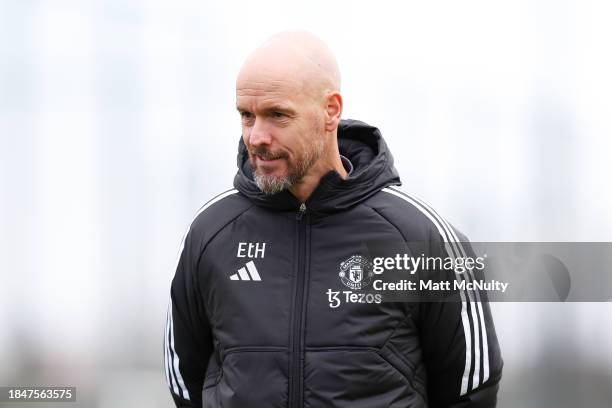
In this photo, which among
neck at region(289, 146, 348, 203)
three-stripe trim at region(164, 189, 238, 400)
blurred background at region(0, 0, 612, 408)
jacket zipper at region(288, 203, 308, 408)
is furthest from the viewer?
blurred background at region(0, 0, 612, 408)

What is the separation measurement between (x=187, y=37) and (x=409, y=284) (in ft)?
3.29

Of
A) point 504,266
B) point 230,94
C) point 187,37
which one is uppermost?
point 187,37

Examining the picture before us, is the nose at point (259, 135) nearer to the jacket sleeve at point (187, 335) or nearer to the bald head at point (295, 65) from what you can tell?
the bald head at point (295, 65)

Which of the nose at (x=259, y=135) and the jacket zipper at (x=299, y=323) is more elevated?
the nose at (x=259, y=135)

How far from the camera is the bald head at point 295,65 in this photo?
A: 1.69 m

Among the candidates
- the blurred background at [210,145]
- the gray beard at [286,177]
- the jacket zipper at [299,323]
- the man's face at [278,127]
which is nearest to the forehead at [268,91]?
the man's face at [278,127]

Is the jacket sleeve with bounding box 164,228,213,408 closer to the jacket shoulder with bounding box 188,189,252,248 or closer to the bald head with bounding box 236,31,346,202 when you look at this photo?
the jacket shoulder with bounding box 188,189,252,248

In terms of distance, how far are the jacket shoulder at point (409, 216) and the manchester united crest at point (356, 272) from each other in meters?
0.09

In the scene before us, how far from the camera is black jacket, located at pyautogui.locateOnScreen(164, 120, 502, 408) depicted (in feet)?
5.45

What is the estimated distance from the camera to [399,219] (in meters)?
1.74

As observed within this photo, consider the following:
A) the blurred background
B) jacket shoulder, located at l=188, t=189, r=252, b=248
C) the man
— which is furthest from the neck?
the blurred background

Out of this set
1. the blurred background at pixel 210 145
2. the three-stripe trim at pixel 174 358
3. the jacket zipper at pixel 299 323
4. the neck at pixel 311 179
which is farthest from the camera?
the blurred background at pixel 210 145

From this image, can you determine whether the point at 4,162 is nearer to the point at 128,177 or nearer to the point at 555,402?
the point at 128,177

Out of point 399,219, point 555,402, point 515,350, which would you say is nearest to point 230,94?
point 399,219
